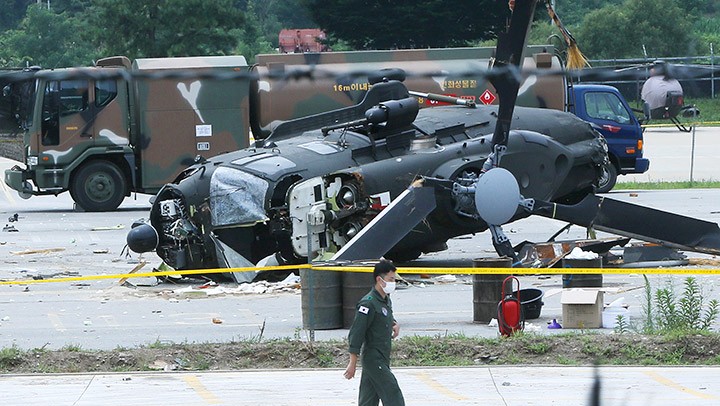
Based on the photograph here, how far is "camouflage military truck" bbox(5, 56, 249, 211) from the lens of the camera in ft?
88.9

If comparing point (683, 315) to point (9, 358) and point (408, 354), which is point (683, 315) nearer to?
point (408, 354)

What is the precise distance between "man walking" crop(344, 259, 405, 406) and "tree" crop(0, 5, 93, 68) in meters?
37.5

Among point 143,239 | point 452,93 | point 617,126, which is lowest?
point 143,239

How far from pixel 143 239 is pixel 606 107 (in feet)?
52.1

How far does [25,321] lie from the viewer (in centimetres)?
1474

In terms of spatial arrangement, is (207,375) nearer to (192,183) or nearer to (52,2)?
(192,183)

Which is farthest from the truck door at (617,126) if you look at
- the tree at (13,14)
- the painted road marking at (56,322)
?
the tree at (13,14)

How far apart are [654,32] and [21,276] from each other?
20.0m

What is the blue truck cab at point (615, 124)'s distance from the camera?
2919cm

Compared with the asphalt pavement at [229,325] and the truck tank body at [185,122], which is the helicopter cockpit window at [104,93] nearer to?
the truck tank body at [185,122]

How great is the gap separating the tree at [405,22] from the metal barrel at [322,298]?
90.5ft

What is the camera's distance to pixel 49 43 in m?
47.3

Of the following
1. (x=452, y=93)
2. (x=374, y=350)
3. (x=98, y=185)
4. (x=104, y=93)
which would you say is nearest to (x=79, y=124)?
(x=104, y=93)

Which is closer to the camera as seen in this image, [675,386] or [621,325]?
[675,386]
